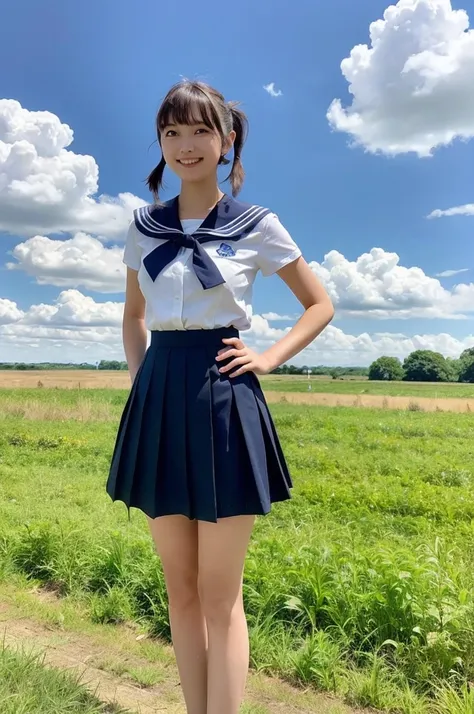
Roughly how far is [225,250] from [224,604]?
1024mm

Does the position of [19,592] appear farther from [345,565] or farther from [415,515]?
[415,515]

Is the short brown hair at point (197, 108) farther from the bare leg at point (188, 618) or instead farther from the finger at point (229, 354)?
the bare leg at point (188, 618)

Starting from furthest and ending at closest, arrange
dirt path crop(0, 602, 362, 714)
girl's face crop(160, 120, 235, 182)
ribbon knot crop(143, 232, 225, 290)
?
dirt path crop(0, 602, 362, 714), girl's face crop(160, 120, 235, 182), ribbon knot crop(143, 232, 225, 290)

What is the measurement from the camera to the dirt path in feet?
7.14

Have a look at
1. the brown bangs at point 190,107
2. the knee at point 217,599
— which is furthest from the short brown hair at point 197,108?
the knee at point 217,599

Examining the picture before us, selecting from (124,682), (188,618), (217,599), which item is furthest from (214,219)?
(124,682)

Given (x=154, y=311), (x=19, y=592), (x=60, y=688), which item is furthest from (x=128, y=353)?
(x=19, y=592)

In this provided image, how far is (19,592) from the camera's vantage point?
3201mm

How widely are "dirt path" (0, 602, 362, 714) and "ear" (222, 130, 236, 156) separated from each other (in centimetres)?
205

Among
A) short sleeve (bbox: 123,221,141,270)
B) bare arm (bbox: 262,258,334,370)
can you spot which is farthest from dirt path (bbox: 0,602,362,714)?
short sleeve (bbox: 123,221,141,270)

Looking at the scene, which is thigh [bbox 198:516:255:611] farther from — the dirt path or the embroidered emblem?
the dirt path

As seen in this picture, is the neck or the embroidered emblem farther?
the neck

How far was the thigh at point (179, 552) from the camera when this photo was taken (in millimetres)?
1650

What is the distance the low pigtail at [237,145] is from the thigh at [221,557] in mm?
1084
